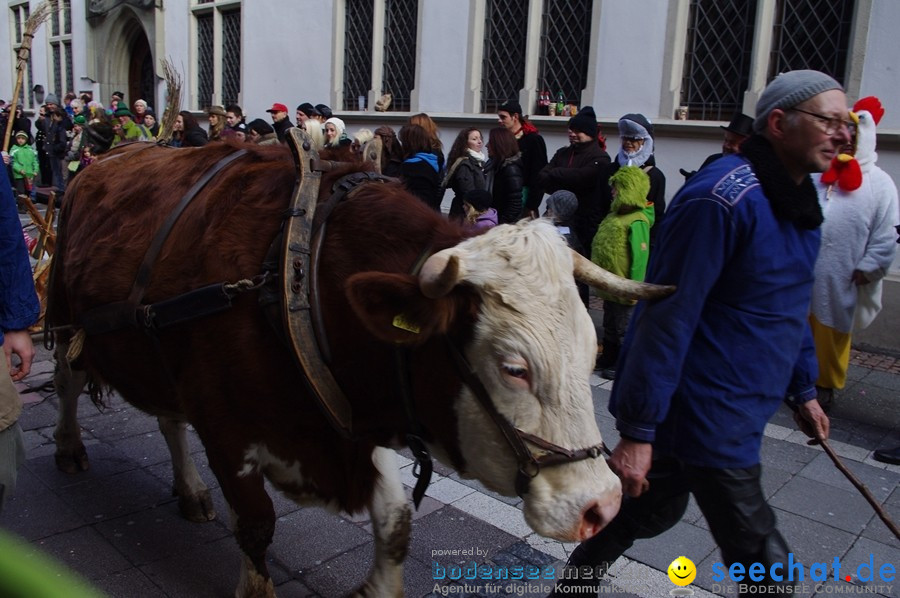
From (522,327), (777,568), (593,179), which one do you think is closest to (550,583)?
(777,568)

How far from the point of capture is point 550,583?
3090mm

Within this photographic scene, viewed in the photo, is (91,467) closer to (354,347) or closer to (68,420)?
(68,420)

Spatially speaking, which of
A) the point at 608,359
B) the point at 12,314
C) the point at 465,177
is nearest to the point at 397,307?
the point at 12,314

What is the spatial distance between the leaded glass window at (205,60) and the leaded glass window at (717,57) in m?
11.0

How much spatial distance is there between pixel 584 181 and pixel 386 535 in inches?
184

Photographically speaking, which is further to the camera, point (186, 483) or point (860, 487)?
point (186, 483)

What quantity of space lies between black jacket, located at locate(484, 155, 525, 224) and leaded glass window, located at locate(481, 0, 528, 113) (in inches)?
118

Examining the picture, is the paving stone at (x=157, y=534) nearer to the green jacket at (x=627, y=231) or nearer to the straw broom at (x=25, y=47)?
the green jacket at (x=627, y=231)

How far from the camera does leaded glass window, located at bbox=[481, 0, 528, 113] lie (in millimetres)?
9922

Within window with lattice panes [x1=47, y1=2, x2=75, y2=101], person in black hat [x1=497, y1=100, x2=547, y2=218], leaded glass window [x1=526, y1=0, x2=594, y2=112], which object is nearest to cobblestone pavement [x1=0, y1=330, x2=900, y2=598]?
person in black hat [x1=497, y1=100, x2=547, y2=218]

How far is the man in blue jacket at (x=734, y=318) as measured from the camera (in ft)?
7.23

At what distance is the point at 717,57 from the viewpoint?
26.7 ft

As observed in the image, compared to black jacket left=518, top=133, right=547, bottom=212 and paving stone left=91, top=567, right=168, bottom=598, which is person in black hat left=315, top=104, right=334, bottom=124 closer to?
black jacket left=518, top=133, right=547, bottom=212

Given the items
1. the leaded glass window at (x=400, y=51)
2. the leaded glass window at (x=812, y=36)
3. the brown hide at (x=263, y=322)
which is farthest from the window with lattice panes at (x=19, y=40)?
the brown hide at (x=263, y=322)
